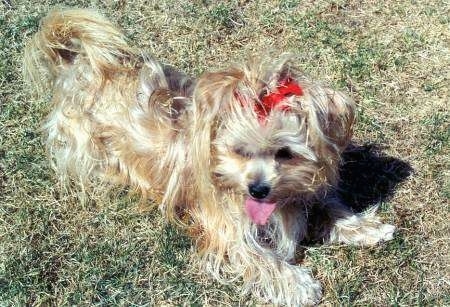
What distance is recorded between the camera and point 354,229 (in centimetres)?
371

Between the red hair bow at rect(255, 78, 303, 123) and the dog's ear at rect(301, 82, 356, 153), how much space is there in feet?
0.15

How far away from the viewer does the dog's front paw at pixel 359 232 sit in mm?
3707

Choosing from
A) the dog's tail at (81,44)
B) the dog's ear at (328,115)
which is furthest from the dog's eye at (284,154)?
the dog's tail at (81,44)

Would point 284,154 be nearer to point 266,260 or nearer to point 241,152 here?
point 241,152

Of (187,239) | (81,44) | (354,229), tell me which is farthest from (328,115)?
(81,44)

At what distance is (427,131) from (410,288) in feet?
3.64

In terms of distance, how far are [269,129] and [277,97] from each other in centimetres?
14

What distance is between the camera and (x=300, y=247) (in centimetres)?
373

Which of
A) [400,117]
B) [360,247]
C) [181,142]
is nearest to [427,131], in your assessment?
[400,117]

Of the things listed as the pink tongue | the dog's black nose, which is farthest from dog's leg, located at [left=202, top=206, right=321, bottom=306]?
the dog's black nose

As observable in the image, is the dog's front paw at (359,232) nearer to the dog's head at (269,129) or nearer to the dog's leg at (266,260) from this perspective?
the dog's leg at (266,260)

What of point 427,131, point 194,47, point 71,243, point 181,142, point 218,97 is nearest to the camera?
point 218,97

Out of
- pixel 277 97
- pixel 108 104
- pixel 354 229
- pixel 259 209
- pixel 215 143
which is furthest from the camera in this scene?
pixel 108 104

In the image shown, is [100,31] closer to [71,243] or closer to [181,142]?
[181,142]
